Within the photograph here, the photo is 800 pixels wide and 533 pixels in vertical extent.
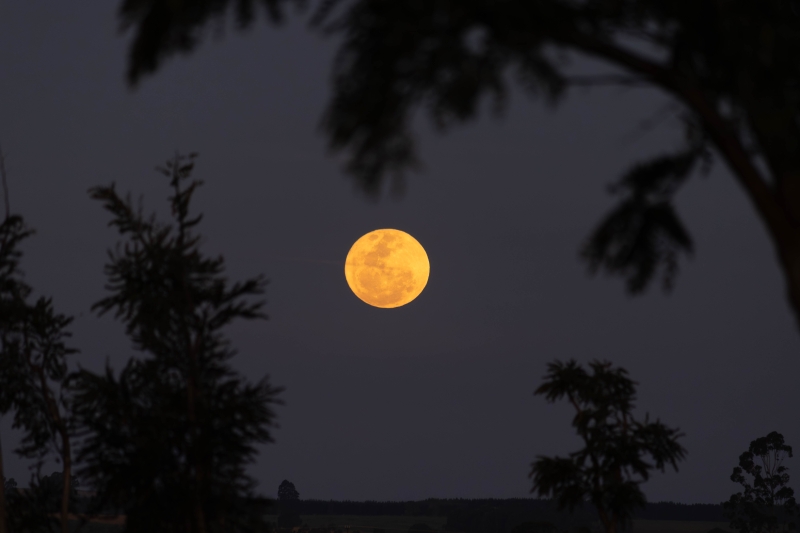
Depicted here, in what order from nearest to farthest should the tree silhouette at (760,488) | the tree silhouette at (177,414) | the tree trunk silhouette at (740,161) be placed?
1. the tree trunk silhouette at (740,161)
2. the tree silhouette at (177,414)
3. the tree silhouette at (760,488)

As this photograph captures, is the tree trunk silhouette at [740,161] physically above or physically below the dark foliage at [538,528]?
below

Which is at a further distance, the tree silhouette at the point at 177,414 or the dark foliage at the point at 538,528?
the dark foliage at the point at 538,528

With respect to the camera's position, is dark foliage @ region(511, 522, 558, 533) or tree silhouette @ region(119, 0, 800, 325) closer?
tree silhouette @ region(119, 0, 800, 325)

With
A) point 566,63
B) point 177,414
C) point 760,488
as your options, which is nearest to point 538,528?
point 760,488

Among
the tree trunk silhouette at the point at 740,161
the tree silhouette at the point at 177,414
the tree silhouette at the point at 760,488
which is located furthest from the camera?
the tree silhouette at the point at 760,488

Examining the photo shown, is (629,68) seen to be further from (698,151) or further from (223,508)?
(223,508)

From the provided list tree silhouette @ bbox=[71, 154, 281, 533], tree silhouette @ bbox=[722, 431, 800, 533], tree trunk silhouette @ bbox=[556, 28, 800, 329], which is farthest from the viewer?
tree silhouette @ bbox=[722, 431, 800, 533]

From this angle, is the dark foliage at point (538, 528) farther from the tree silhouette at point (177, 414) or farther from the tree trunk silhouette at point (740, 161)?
the tree trunk silhouette at point (740, 161)

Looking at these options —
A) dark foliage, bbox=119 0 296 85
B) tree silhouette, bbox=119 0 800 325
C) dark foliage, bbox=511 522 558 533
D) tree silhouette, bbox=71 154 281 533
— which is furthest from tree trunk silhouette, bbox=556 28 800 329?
dark foliage, bbox=511 522 558 533

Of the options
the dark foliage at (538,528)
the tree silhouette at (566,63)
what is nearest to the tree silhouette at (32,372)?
the tree silhouette at (566,63)

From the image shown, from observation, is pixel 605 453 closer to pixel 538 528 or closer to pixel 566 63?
pixel 566 63

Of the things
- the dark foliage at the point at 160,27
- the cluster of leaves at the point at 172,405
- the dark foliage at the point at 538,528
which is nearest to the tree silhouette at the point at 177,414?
the cluster of leaves at the point at 172,405

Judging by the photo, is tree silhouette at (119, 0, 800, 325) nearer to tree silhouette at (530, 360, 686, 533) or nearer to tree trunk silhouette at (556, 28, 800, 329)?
tree trunk silhouette at (556, 28, 800, 329)

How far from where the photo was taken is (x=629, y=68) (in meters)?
7.85
